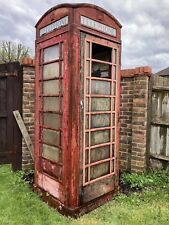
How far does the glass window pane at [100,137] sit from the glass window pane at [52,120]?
573 millimetres

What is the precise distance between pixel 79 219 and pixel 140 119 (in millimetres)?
2403

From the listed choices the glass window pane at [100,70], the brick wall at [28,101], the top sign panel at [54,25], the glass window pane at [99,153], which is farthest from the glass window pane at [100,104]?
the brick wall at [28,101]

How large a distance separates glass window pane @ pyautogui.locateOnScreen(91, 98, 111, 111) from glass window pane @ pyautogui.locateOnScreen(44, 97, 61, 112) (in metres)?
0.55

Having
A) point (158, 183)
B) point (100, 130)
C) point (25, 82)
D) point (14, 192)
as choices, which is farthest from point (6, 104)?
point (158, 183)

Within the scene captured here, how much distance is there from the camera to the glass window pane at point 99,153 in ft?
11.6

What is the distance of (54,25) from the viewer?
3.40 metres

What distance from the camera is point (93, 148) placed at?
3.53m

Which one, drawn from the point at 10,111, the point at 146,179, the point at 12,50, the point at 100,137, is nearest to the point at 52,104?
the point at 100,137

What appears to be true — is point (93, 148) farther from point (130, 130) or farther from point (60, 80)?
point (130, 130)

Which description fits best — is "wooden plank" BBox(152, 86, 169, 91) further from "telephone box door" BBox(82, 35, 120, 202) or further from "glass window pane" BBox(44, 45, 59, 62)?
"glass window pane" BBox(44, 45, 59, 62)

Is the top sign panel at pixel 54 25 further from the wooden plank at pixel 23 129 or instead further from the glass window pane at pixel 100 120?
the wooden plank at pixel 23 129

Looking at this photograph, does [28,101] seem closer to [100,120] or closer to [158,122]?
[100,120]

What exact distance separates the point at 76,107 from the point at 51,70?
84 centimetres

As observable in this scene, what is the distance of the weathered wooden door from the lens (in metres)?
4.86
